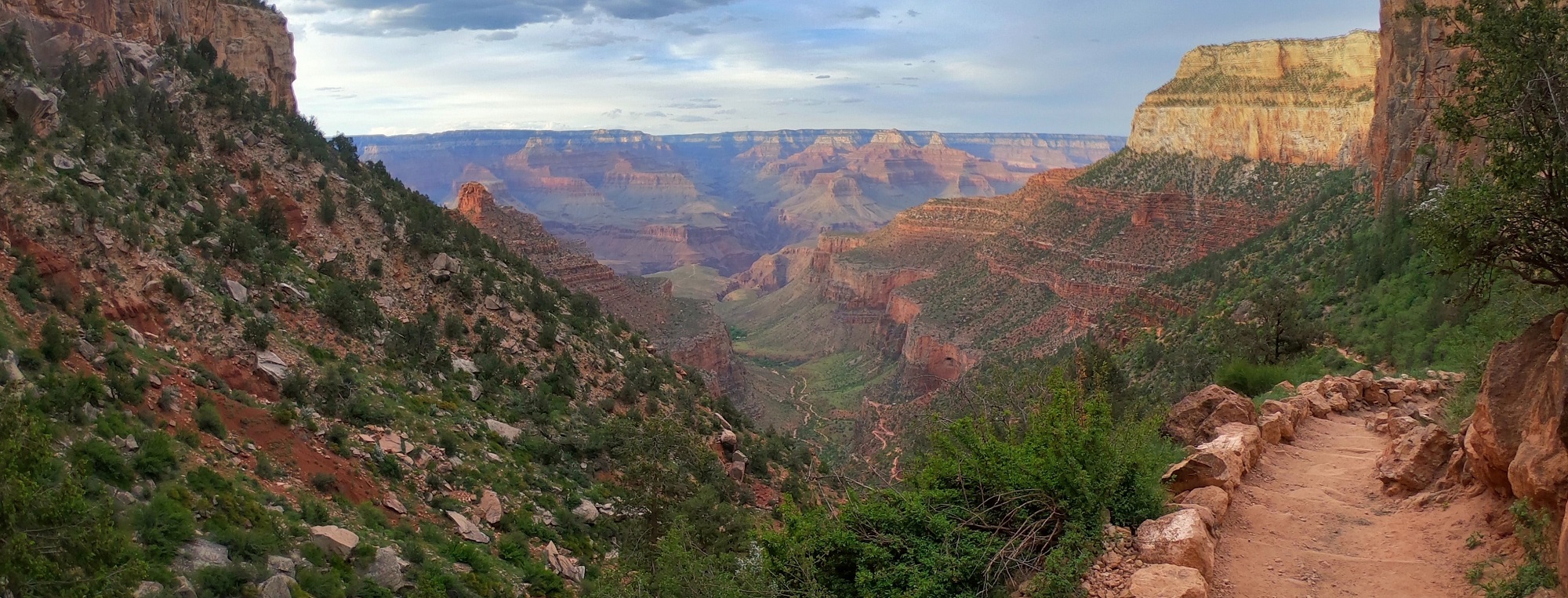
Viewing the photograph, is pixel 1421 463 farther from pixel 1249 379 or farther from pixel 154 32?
pixel 154 32

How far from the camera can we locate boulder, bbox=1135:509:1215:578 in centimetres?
930

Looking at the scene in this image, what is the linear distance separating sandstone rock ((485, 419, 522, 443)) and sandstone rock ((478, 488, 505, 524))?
140 inches

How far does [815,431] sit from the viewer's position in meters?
58.3

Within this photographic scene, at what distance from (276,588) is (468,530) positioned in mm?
5249

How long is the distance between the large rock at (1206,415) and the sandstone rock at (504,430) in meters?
14.4

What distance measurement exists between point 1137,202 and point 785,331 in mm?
47699

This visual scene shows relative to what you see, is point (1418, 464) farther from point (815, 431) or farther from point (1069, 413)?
point (815, 431)

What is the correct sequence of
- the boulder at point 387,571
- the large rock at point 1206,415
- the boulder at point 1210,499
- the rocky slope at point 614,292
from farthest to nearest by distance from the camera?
the rocky slope at point 614,292 → the large rock at point 1206,415 → the boulder at point 387,571 → the boulder at point 1210,499

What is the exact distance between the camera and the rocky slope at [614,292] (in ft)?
221

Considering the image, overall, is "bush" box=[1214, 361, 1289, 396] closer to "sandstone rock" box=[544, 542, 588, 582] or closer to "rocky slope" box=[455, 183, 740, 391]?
"sandstone rock" box=[544, 542, 588, 582]

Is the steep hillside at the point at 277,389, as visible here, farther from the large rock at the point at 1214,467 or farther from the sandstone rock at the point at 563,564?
the large rock at the point at 1214,467

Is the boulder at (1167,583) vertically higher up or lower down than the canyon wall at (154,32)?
lower down

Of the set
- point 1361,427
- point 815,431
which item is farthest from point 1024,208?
point 1361,427

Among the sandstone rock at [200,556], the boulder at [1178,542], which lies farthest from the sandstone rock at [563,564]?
the boulder at [1178,542]
